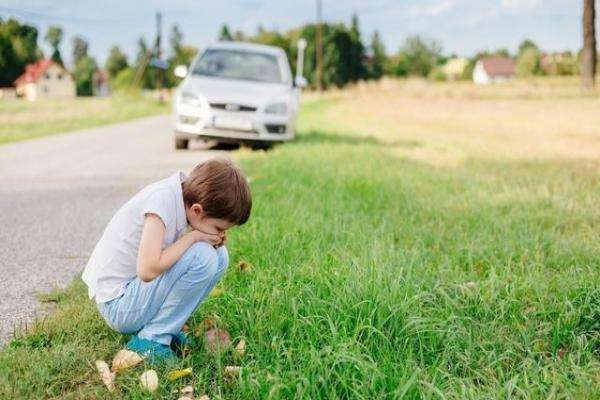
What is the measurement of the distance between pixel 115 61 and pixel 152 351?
113 meters

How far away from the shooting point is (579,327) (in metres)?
2.64

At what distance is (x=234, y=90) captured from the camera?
9.74 metres

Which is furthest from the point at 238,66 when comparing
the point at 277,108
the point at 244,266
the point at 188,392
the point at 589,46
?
the point at 589,46

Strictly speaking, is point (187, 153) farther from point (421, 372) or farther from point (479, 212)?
point (421, 372)

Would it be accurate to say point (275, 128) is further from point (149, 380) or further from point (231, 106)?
point (149, 380)

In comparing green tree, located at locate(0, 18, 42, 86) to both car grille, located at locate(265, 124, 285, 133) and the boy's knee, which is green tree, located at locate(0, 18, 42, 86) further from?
the boy's knee

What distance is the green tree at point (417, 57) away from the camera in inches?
3831

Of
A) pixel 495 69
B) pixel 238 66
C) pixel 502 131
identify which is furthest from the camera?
pixel 495 69

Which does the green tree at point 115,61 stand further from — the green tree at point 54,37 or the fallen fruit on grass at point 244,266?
the fallen fruit on grass at point 244,266

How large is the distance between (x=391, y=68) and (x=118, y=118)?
266 ft

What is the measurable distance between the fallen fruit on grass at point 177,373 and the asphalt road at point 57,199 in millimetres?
811

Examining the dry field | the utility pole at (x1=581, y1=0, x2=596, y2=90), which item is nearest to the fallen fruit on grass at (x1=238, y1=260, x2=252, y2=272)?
the dry field

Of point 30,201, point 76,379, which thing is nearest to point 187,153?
point 30,201

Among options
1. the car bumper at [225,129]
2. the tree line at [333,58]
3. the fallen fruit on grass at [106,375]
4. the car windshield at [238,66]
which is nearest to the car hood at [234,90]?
the car bumper at [225,129]
